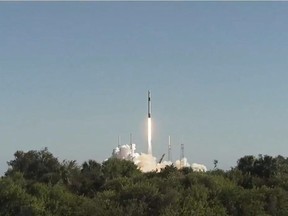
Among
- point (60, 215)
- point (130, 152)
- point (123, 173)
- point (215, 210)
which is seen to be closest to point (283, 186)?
point (215, 210)

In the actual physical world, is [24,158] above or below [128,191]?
above

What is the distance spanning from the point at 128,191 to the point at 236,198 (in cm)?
1142

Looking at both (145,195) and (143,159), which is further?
(143,159)

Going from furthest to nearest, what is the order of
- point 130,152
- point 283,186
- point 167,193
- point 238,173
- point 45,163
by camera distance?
point 130,152, point 45,163, point 238,173, point 283,186, point 167,193

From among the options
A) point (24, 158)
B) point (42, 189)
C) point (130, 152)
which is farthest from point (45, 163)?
point (130, 152)

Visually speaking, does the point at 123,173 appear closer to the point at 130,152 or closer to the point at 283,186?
the point at 283,186

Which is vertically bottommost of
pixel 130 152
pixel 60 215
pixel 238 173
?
pixel 60 215

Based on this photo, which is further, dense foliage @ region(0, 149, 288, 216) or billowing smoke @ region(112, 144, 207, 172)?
billowing smoke @ region(112, 144, 207, 172)

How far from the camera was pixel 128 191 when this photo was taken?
60.4 meters

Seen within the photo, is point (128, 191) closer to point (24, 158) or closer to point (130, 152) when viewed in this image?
point (24, 158)

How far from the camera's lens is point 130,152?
14838cm

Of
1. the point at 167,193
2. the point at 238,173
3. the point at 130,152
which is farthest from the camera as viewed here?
the point at 130,152

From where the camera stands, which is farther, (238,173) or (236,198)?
(238,173)

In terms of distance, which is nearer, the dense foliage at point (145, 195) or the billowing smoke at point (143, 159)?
the dense foliage at point (145, 195)
